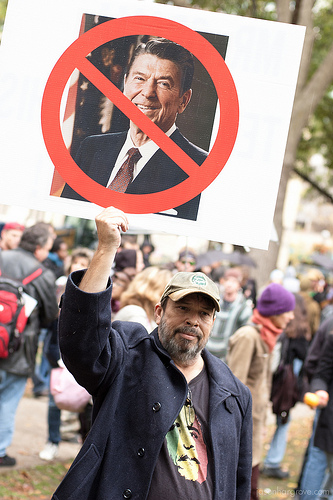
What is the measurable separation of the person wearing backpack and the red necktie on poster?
2939 millimetres

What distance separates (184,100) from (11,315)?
3026 millimetres

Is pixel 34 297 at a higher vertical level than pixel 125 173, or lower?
lower

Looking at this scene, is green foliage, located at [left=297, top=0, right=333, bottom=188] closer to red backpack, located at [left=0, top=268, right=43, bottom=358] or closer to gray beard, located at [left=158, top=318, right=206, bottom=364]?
red backpack, located at [left=0, top=268, right=43, bottom=358]

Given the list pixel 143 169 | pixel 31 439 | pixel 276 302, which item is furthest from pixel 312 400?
pixel 31 439

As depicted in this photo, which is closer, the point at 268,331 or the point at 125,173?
the point at 125,173

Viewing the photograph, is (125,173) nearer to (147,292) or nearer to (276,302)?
(147,292)

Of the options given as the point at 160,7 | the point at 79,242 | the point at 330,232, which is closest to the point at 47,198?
the point at 160,7

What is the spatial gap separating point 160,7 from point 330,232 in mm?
52084

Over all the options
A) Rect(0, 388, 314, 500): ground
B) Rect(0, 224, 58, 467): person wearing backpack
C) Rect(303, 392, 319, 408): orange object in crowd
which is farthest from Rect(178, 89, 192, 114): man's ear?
Rect(0, 388, 314, 500): ground

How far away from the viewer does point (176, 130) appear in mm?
2740

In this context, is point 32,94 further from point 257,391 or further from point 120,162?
point 257,391

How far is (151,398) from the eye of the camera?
2.52m

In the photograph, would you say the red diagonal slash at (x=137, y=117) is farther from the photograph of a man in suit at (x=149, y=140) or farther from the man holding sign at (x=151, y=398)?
the man holding sign at (x=151, y=398)

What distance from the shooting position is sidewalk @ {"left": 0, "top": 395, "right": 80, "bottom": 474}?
5.99 metres
